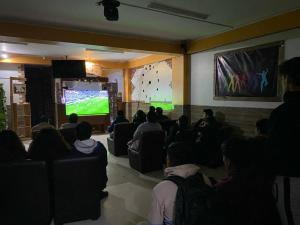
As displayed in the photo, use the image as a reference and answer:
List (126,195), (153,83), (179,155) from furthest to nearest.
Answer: (153,83)
(126,195)
(179,155)

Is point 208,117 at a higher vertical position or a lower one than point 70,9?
lower

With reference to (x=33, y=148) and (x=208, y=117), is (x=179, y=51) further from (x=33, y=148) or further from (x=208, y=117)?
(x=33, y=148)

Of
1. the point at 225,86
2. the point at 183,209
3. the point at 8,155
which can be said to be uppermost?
the point at 225,86

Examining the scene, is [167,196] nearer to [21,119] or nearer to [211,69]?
[211,69]

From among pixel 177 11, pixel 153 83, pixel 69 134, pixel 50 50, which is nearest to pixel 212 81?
pixel 177 11

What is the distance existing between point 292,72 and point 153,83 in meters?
6.50

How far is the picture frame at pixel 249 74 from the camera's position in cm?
414

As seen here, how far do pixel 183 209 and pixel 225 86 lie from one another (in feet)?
13.3

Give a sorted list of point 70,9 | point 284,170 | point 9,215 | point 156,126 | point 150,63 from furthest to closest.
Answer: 1. point 150,63
2. point 156,126
3. point 70,9
4. point 9,215
5. point 284,170

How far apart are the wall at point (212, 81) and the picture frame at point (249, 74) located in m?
0.09

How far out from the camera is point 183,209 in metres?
1.45

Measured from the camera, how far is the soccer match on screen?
26.2ft

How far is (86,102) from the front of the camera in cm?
826

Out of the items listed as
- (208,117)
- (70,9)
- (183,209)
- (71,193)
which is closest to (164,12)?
(70,9)
